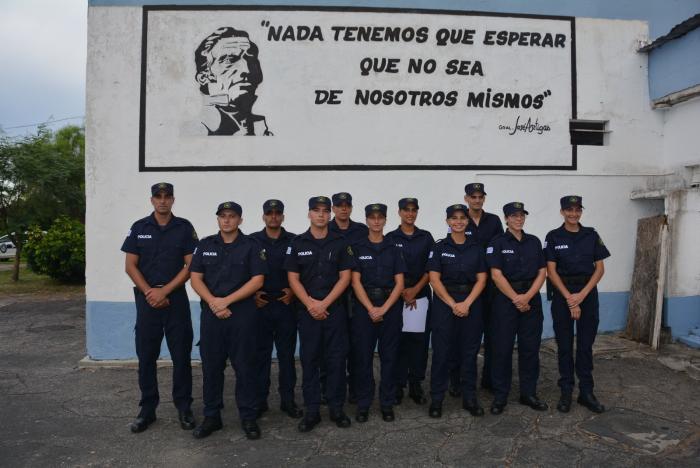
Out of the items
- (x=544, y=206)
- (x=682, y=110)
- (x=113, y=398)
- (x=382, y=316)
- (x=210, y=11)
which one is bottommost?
(x=113, y=398)

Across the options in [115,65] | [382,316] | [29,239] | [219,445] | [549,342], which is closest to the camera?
[219,445]

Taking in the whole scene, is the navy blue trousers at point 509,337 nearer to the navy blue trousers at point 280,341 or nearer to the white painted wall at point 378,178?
the navy blue trousers at point 280,341

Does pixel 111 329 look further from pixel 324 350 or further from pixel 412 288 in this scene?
pixel 412 288

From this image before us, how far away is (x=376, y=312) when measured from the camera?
4145 mm

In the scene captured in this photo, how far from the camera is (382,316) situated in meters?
4.20

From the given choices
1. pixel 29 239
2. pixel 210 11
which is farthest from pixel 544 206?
pixel 29 239

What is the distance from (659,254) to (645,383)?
2.00m

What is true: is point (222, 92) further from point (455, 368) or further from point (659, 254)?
point (659, 254)

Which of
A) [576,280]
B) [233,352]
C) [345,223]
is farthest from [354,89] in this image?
[233,352]

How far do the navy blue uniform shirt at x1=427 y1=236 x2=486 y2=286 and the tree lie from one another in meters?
12.8

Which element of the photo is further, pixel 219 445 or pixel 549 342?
pixel 549 342

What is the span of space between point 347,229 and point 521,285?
1.57 meters

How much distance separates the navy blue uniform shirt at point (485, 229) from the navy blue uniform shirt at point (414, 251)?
0.52 m
